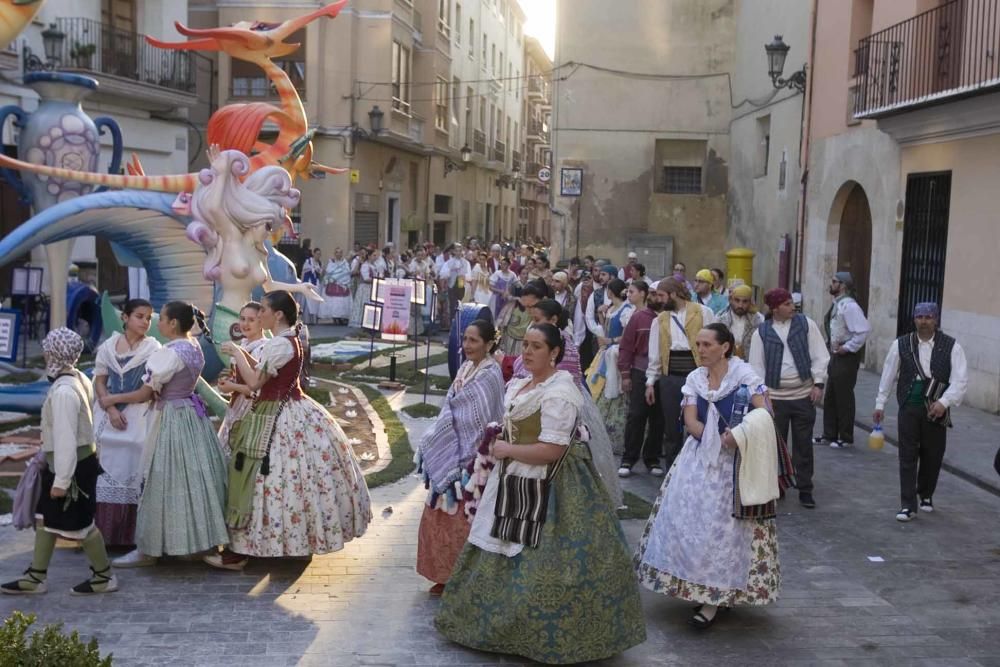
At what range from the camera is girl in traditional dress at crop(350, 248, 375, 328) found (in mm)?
21188

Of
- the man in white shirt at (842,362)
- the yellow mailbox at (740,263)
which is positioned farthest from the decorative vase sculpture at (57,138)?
the yellow mailbox at (740,263)

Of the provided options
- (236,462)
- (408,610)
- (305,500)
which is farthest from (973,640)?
(236,462)

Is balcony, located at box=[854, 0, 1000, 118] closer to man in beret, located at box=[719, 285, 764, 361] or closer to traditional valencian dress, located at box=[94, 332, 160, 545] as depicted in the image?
man in beret, located at box=[719, 285, 764, 361]

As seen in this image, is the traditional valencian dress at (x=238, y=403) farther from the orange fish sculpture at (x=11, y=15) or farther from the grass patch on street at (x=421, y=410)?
the grass patch on street at (x=421, y=410)

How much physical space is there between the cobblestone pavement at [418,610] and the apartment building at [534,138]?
53.8 meters

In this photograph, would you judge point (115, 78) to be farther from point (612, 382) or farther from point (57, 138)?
point (612, 382)

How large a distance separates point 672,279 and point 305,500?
167 inches

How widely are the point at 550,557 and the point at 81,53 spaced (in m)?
20.6

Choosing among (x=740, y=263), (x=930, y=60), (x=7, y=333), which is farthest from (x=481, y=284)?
(x=7, y=333)

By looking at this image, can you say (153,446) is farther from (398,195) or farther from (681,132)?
(398,195)

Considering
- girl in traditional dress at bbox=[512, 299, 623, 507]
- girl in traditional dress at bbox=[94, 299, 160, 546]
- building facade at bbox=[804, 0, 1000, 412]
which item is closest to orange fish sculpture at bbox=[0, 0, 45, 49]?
girl in traditional dress at bbox=[94, 299, 160, 546]

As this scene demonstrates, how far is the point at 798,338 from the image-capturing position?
9023 millimetres

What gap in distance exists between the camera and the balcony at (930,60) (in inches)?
547

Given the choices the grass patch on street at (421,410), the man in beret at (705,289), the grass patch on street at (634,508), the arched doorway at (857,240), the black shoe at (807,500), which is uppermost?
the arched doorway at (857,240)
